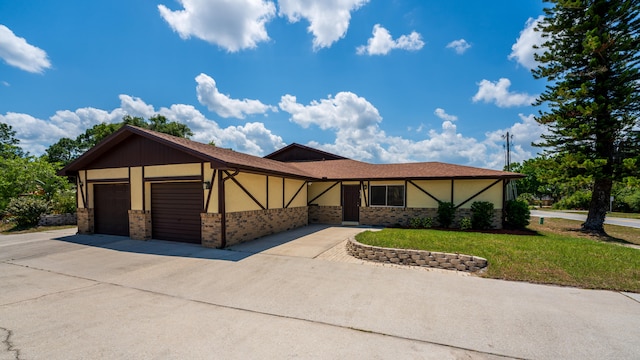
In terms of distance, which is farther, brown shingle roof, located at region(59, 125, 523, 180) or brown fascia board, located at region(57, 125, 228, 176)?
brown shingle roof, located at region(59, 125, 523, 180)

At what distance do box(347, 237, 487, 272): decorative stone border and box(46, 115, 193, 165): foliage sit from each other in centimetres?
2396

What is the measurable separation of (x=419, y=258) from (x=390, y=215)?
7.01 meters

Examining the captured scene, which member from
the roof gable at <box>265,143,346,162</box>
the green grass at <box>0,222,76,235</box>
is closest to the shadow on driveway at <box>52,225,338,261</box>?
the green grass at <box>0,222,76,235</box>

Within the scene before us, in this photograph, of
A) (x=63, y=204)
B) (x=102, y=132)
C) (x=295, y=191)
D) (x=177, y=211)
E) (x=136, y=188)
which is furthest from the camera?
(x=102, y=132)

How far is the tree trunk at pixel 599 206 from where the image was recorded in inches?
489

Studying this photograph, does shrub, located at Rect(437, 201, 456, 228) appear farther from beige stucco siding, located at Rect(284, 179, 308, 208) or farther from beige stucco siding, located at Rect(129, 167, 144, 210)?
beige stucco siding, located at Rect(129, 167, 144, 210)

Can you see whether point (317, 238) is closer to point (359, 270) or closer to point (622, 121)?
point (359, 270)

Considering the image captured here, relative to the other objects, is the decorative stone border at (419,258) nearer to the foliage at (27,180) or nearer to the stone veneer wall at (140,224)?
the stone veneer wall at (140,224)

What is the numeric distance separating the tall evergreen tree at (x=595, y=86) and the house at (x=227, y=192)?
12.5 ft

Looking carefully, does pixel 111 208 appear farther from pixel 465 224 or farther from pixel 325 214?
pixel 465 224

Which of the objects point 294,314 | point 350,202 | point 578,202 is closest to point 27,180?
point 350,202

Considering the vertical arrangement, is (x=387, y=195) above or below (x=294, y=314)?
above

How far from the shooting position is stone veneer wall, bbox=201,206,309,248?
881cm

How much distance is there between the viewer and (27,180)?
15797mm
